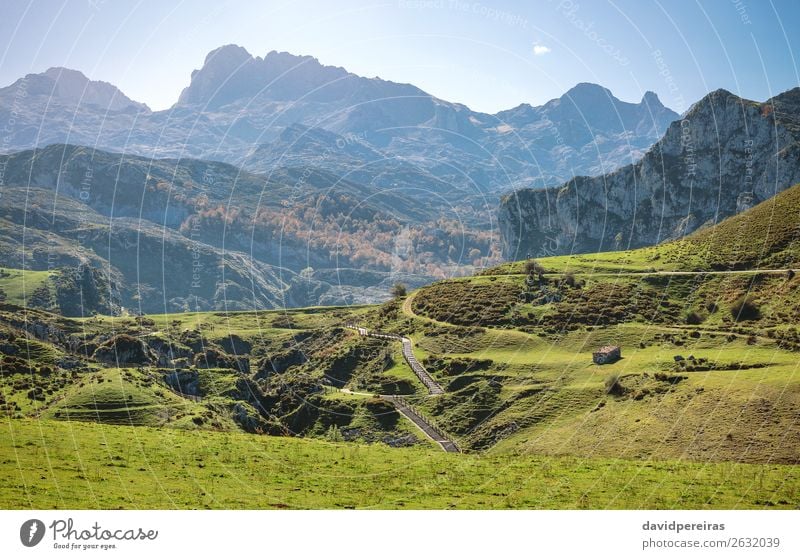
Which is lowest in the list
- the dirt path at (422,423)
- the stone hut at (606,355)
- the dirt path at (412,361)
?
the dirt path at (422,423)

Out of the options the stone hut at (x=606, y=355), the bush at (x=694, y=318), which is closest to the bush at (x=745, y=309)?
the bush at (x=694, y=318)

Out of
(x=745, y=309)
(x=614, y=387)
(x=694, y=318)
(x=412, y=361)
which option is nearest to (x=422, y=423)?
(x=412, y=361)

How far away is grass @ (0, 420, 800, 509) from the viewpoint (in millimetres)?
37312

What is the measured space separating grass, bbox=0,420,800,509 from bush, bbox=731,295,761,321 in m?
57.6

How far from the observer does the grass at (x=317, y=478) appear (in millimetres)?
37312

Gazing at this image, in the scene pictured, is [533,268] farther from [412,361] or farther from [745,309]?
[412,361]

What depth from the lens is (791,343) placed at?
8056 centimetres

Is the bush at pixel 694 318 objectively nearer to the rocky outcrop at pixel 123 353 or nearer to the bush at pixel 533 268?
the bush at pixel 533 268

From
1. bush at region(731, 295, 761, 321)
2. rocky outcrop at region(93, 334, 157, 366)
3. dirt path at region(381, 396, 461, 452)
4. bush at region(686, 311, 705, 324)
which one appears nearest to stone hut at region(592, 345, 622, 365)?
bush at region(686, 311, 705, 324)

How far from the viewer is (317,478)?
4319 cm

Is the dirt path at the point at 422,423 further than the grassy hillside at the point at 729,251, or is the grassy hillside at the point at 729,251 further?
the grassy hillside at the point at 729,251

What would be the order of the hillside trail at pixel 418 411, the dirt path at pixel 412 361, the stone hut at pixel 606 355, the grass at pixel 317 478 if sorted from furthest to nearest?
1. the dirt path at pixel 412 361
2. the stone hut at pixel 606 355
3. the hillside trail at pixel 418 411
4. the grass at pixel 317 478

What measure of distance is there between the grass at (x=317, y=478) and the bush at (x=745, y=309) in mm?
57611

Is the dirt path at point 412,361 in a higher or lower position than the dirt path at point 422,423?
higher
